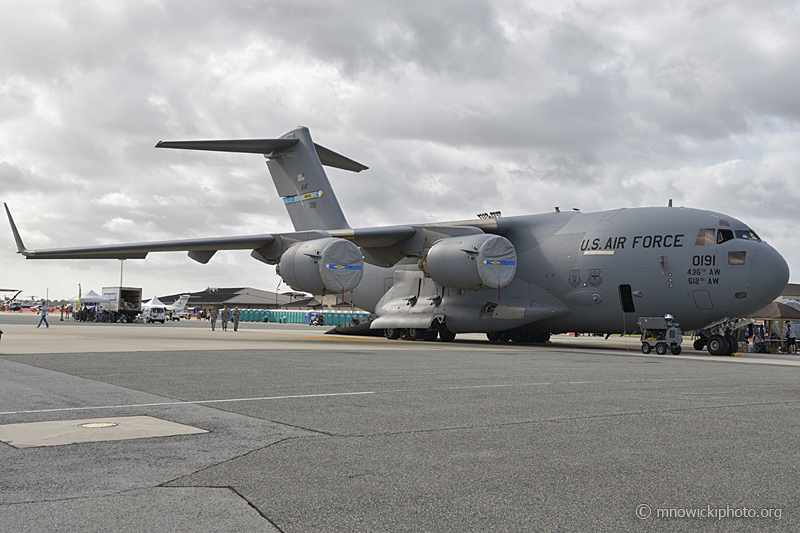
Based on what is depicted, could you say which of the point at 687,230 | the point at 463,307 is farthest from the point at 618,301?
the point at 463,307

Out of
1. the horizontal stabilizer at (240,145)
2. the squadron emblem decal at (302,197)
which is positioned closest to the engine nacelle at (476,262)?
the squadron emblem decal at (302,197)

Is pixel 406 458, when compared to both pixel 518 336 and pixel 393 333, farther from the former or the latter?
pixel 393 333

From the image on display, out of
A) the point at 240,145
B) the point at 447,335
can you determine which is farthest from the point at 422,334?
the point at 240,145

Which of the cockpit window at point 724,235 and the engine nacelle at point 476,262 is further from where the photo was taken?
the engine nacelle at point 476,262

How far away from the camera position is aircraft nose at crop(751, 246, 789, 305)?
62.7 ft

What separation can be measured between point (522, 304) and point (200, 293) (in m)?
108

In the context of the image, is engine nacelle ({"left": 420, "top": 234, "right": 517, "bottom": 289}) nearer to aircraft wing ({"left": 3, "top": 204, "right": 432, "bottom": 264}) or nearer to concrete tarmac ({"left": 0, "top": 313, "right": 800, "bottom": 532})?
aircraft wing ({"left": 3, "top": 204, "right": 432, "bottom": 264})

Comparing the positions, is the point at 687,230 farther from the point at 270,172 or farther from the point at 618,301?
the point at 270,172

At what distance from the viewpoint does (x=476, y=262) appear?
71.1 ft

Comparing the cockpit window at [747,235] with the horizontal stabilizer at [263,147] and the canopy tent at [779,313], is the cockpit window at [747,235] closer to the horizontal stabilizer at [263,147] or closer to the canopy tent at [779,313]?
the canopy tent at [779,313]

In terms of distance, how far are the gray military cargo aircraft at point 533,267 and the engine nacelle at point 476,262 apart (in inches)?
1.5

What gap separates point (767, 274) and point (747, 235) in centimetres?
134

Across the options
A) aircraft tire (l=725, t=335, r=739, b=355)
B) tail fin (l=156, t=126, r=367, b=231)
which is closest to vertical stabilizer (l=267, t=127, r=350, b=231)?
tail fin (l=156, t=126, r=367, b=231)

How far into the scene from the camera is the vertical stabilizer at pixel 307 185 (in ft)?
93.9
